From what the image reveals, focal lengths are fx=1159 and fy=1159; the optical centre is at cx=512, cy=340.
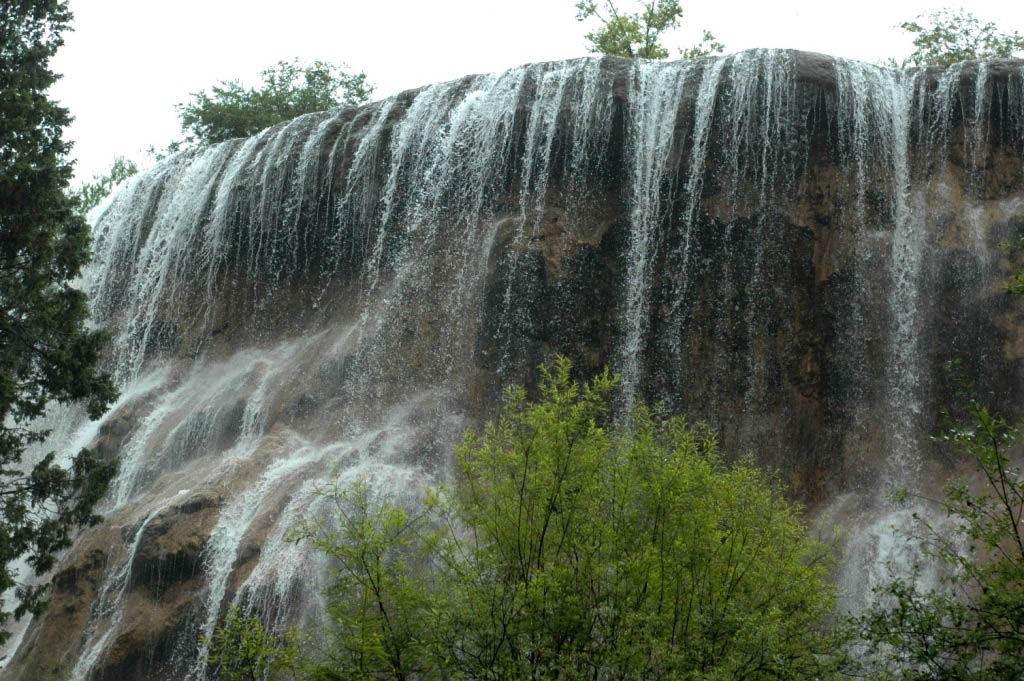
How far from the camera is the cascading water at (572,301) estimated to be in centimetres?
1778

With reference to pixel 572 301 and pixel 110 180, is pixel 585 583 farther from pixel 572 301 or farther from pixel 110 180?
pixel 110 180

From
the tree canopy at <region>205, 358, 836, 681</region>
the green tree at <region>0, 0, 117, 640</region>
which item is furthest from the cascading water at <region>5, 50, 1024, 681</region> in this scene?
the tree canopy at <region>205, 358, 836, 681</region>

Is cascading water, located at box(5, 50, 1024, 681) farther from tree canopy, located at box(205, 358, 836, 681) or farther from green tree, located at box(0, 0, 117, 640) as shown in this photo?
tree canopy, located at box(205, 358, 836, 681)

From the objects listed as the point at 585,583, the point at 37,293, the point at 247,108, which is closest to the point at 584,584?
the point at 585,583

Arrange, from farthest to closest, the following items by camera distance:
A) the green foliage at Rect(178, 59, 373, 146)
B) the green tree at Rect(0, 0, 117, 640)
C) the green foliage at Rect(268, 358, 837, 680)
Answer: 1. the green foliage at Rect(178, 59, 373, 146)
2. the green tree at Rect(0, 0, 117, 640)
3. the green foliage at Rect(268, 358, 837, 680)

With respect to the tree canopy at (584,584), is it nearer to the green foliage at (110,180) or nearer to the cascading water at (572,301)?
the cascading water at (572,301)

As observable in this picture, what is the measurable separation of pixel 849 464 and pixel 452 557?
977 cm

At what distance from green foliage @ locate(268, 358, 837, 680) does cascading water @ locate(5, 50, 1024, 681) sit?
6.34 m

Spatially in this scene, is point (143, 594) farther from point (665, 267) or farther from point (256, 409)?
point (665, 267)

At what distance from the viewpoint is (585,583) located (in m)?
9.65

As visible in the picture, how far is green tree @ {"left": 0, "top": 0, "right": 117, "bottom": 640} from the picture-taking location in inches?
697

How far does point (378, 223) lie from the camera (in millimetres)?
22438

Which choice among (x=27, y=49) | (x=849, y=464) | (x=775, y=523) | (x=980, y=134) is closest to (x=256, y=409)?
(x=27, y=49)

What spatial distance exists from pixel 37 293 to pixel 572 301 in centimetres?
865
